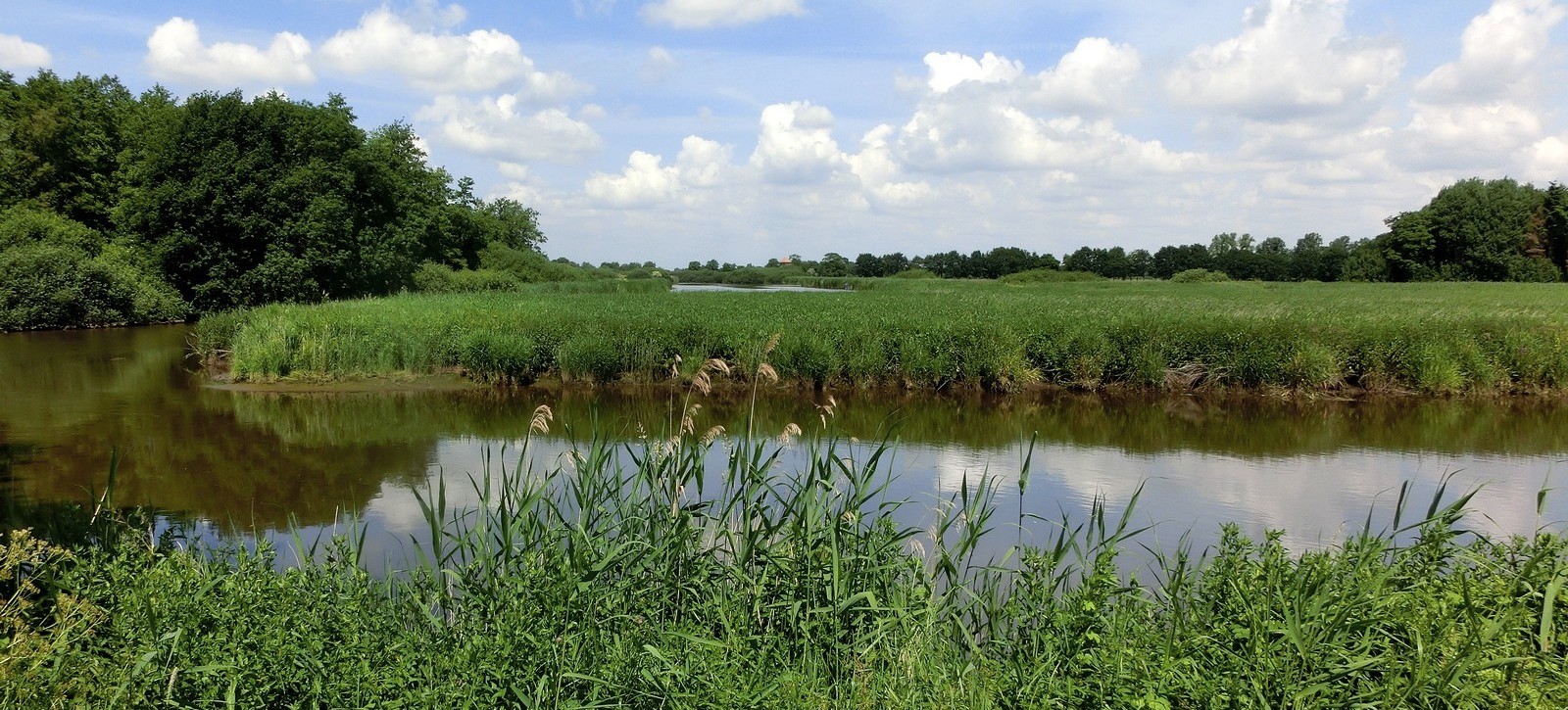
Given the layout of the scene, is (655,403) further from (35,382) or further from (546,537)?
(35,382)

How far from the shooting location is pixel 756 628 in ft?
14.0

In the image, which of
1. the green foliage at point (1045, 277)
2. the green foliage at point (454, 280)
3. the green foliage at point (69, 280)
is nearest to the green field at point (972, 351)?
the green foliage at point (69, 280)

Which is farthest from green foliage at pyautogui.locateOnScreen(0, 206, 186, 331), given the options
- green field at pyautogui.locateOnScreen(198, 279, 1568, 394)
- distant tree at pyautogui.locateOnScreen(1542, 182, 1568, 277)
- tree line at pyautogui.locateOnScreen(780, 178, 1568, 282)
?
distant tree at pyautogui.locateOnScreen(1542, 182, 1568, 277)

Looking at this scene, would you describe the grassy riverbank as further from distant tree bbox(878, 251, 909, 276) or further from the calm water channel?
distant tree bbox(878, 251, 909, 276)

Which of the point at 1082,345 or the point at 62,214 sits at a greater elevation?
the point at 62,214

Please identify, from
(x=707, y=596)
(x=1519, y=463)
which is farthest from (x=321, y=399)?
(x=1519, y=463)

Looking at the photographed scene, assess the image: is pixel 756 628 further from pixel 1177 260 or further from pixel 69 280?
pixel 1177 260

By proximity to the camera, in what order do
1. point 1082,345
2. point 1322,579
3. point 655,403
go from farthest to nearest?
point 1082,345 → point 655,403 → point 1322,579

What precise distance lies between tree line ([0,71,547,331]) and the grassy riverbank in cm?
3116

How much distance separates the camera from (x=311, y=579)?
407 cm

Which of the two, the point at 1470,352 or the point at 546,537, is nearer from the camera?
the point at 546,537

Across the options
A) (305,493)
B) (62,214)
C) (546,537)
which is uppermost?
(62,214)

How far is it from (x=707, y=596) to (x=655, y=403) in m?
11.0

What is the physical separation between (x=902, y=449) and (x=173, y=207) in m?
31.1
